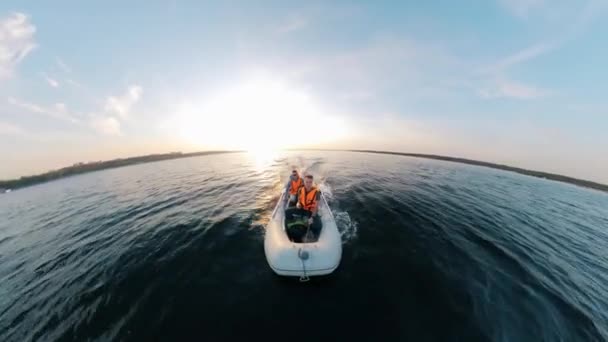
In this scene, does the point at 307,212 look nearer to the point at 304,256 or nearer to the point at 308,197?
the point at 308,197

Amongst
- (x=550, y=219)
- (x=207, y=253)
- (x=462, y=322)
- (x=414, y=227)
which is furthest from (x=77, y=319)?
(x=550, y=219)

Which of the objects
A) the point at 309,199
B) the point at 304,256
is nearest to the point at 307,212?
the point at 309,199

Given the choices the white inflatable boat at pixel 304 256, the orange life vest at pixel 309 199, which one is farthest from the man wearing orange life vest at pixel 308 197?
the white inflatable boat at pixel 304 256

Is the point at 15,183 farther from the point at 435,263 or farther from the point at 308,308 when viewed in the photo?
the point at 435,263

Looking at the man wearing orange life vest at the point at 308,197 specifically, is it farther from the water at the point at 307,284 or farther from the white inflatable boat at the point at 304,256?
the water at the point at 307,284

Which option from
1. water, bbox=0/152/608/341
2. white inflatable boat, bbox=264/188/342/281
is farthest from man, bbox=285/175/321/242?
water, bbox=0/152/608/341

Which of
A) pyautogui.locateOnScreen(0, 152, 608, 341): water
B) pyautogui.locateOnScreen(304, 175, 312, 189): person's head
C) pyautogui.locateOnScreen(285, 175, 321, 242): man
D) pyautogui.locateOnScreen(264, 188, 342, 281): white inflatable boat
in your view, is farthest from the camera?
pyautogui.locateOnScreen(304, 175, 312, 189): person's head

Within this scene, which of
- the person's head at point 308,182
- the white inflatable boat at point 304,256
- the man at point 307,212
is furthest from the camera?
the person's head at point 308,182

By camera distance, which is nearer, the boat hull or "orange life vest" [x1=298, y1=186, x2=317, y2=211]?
the boat hull

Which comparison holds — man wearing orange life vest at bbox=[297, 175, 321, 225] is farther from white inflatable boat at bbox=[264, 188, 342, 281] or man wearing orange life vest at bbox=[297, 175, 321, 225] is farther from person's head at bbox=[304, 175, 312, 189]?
white inflatable boat at bbox=[264, 188, 342, 281]
